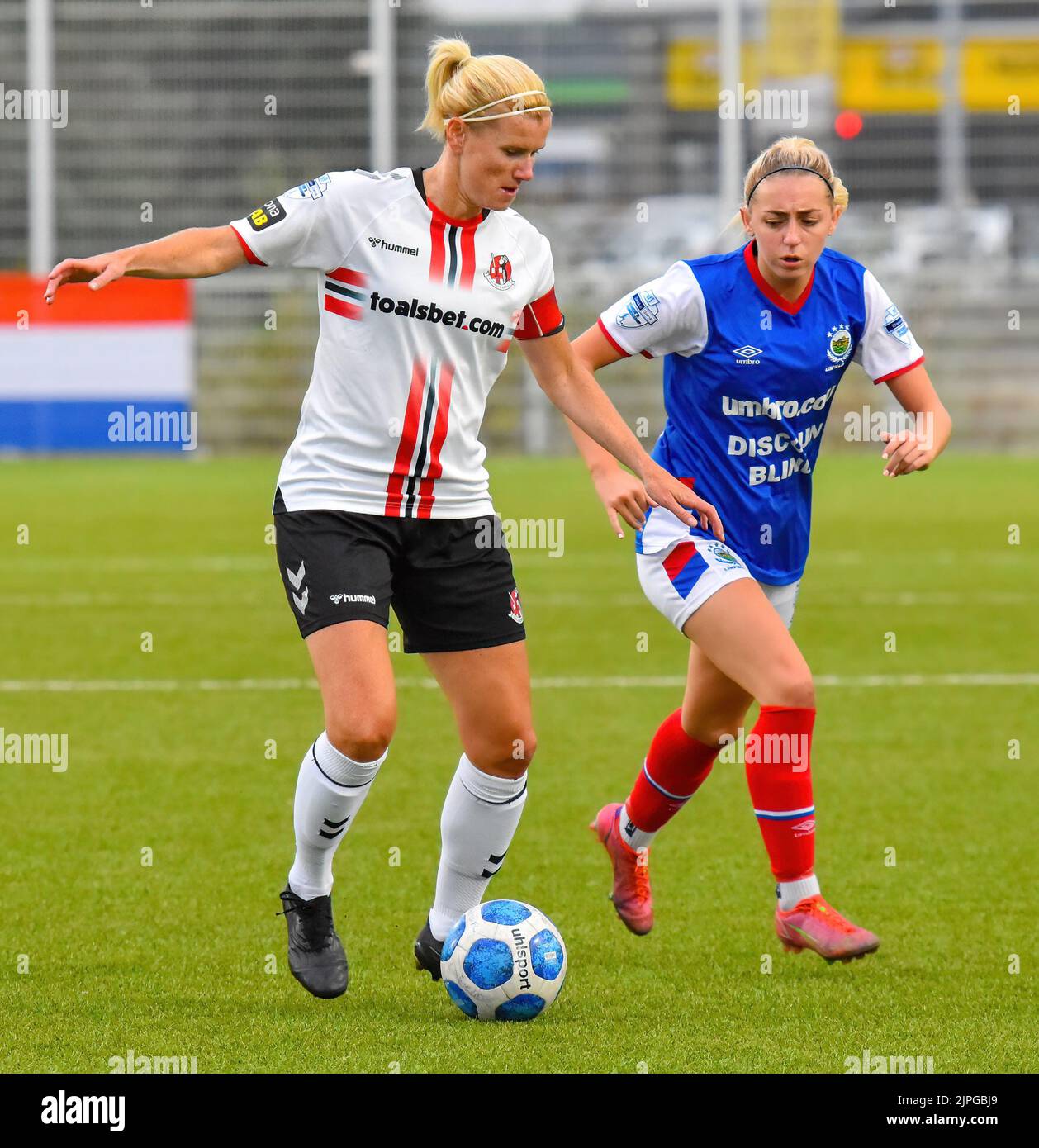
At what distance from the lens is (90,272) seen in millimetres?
4199

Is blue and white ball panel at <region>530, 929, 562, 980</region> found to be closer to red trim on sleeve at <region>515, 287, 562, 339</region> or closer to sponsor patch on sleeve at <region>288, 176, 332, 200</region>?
red trim on sleeve at <region>515, 287, 562, 339</region>

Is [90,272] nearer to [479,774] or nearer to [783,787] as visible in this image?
[479,774]

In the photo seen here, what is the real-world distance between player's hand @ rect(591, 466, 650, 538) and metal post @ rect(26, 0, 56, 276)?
19.9m

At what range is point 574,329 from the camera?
23.3 metres

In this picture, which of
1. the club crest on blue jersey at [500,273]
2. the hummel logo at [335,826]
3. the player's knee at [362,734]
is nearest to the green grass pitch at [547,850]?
the hummel logo at [335,826]

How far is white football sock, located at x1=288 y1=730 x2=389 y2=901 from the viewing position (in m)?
4.59

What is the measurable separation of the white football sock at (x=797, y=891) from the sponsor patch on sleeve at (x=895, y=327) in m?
1.46

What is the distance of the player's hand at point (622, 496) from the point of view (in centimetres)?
493

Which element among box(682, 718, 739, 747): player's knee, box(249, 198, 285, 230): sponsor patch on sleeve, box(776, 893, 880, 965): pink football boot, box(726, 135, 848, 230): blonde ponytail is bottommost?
box(776, 893, 880, 965): pink football boot

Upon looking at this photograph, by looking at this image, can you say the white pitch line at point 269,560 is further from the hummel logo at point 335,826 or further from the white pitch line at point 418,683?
the hummel logo at point 335,826

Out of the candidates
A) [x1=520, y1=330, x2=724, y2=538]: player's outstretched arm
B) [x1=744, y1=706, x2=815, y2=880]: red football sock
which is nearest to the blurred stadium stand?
[x1=520, y1=330, x2=724, y2=538]: player's outstretched arm

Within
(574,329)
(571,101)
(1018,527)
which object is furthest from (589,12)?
(1018,527)

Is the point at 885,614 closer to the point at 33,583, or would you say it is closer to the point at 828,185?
the point at 33,583

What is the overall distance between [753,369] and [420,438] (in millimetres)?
1012
